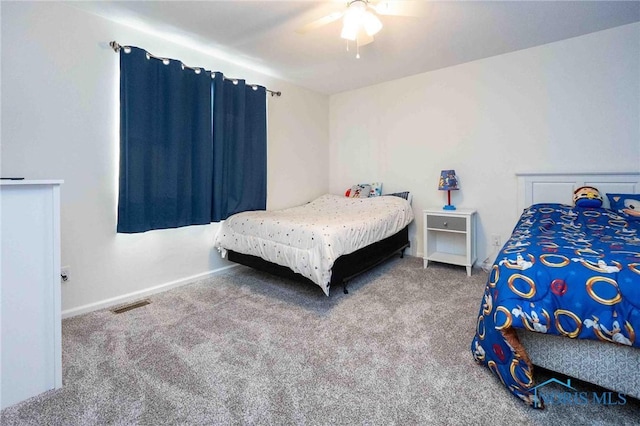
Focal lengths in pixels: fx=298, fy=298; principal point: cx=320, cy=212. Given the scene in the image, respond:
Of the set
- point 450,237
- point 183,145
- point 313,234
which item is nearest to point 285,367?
point 313,234

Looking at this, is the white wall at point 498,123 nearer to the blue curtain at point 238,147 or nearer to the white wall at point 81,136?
the blue curtain at point 238,147

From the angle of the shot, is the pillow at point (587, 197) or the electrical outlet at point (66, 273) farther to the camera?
the pillow at point (587, 197)

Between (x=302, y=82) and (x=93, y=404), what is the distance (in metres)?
3.59

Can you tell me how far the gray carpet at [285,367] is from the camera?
4.17ft

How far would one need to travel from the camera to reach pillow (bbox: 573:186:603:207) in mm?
2459

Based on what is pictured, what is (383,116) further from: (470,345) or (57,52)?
(57,52)

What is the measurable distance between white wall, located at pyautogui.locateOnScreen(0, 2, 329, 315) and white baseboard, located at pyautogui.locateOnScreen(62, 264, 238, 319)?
0.05 ft

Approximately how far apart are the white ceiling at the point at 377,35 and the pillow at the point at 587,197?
1.36 metres

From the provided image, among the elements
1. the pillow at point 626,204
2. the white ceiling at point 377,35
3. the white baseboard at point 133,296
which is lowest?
the white baseboard at point 133,296

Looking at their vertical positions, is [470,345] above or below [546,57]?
below

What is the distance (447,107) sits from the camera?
3389 mm

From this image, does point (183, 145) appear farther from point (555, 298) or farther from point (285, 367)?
point (555, 298)

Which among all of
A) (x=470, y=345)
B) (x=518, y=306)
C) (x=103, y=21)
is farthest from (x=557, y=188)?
(x=103, y=21)

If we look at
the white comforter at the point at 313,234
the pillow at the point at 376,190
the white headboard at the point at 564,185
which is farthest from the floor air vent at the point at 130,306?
the white headboard at the point at 564,185
